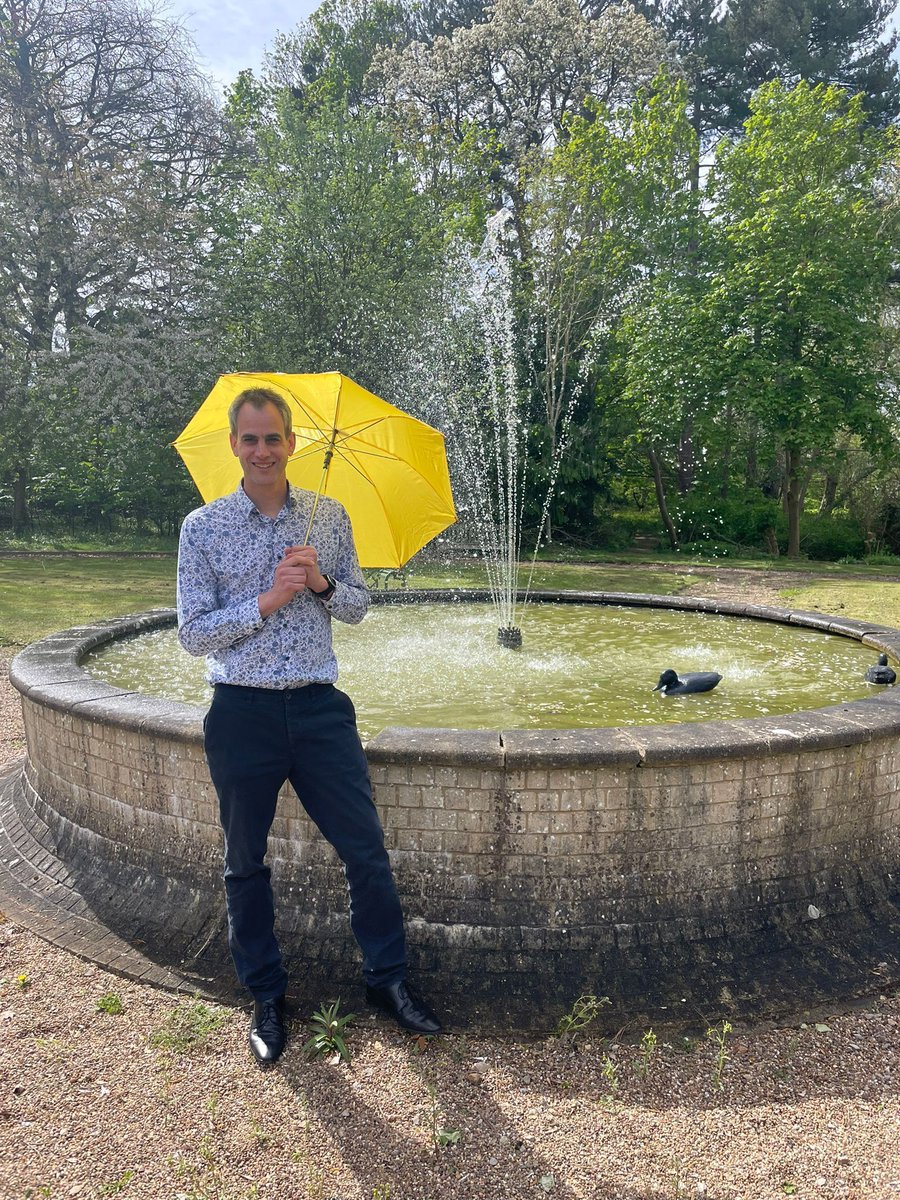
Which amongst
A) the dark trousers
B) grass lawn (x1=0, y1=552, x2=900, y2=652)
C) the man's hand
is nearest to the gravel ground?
the dark trousers

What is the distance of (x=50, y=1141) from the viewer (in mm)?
2469

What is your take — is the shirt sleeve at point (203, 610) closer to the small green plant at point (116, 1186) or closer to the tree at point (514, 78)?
the small green plant at point (116, 1186)

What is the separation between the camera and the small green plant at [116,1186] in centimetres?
229

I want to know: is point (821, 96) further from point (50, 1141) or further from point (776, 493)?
point (50, 1141)

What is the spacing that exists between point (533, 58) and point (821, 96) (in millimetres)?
9324

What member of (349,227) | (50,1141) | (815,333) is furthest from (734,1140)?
(815,333)

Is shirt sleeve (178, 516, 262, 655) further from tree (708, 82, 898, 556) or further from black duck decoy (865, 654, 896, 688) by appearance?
tree (708, 82, 898, 556)

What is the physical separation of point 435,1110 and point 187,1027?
3.12ft

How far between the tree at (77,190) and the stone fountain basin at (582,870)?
1756 cm

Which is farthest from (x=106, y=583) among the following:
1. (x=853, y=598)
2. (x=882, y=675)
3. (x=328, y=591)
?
(x=328, y=591)

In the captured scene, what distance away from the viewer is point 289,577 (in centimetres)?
258

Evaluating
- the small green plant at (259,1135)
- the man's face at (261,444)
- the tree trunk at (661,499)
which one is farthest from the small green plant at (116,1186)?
the tree trunk at (661,499)

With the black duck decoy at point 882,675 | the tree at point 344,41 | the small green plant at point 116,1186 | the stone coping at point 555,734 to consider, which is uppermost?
the tree at point 344,41

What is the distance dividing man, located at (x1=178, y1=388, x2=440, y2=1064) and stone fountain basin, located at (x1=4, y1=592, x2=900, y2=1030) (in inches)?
16.4
